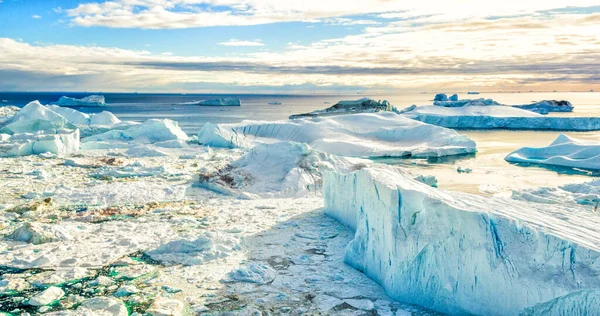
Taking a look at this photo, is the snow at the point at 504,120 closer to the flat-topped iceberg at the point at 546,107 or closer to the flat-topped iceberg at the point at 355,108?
the flat-topped iceberg at the point at 355,108

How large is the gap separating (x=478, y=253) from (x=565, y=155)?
50.0ft

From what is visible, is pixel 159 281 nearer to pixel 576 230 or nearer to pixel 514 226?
pixel 514 226

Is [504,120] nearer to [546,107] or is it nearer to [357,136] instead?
[357,136]

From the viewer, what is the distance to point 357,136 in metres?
22.0

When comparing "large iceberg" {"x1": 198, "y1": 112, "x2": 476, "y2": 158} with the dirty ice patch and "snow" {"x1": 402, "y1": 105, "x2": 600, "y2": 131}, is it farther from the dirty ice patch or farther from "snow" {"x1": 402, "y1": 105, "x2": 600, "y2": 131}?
"snow" {"x1": 402, "y1": 105, "x2": 600, "y2": 131}

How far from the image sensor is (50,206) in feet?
27.4

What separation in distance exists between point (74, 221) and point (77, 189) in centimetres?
243

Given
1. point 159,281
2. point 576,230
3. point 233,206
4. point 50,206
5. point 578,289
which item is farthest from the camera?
point 233,206

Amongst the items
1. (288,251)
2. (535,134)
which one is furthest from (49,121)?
(535,134)

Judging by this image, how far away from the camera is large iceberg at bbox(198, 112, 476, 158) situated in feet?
63.4

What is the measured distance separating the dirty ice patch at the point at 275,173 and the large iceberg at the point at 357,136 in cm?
744

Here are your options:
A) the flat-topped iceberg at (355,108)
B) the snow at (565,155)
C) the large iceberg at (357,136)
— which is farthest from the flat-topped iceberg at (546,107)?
the snow at (565,155)

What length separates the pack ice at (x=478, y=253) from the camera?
12.8ft

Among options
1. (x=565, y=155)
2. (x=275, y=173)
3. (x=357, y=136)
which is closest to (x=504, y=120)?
(x=357, y=136)
